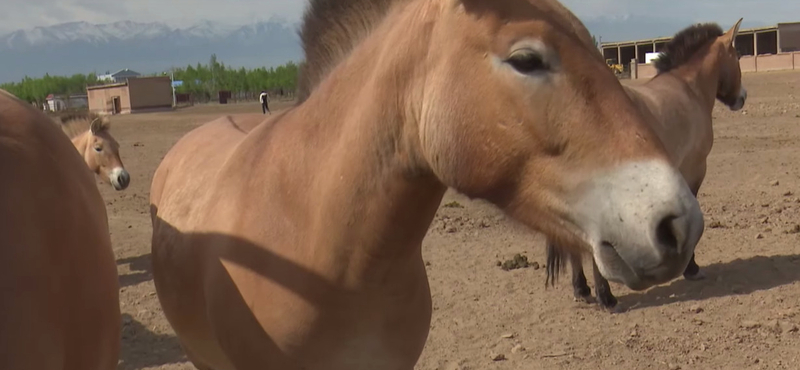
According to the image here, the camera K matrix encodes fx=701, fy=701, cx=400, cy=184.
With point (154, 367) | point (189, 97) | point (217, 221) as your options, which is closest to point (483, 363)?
point (154, 367)

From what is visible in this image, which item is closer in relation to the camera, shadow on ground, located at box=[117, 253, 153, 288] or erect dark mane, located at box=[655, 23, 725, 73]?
shadow on ground, located at box=[117, 253, 153, 288]

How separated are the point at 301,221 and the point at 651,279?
115 centimetres

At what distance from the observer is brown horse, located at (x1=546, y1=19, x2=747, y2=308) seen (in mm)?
5980

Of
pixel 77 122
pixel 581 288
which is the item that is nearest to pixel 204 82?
pixel 77 122

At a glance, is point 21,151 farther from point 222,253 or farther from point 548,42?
point 548,42

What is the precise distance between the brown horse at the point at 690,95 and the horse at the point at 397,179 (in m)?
3.59

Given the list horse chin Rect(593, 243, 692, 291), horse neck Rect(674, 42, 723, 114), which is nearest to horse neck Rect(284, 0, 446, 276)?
horse chin Rect(593, 243, 692, 291)

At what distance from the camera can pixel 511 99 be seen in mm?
1732

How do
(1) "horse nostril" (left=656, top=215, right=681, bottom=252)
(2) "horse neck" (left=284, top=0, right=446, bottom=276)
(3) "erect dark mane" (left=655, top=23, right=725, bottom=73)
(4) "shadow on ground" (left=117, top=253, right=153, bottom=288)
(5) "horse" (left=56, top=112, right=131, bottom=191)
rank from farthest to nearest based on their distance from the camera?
(5) "horse" (left=56, top=112, right=131, bottom=191) → (3) "erect dark mane" (left=655, top=23, right=725, bottom=73) → (4) "shadow on ground" (left=117, top=253, right=153, bottom=288) → (2) "horse neck" (left=284, top=0, right=446, bottom=276) → (1) "horse nostril" (left=656, top=215, right=681, bottom=252)

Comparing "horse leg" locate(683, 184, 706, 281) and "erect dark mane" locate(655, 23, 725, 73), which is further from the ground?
"erect dark mane" locate(655, 23, 725, 73)

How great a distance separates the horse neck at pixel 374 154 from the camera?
201cm

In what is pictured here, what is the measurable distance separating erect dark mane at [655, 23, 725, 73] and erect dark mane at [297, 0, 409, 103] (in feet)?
17.8

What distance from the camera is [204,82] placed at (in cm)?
8281

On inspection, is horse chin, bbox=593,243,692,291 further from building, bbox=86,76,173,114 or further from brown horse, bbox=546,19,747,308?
building, bbox=86,76,173,114
